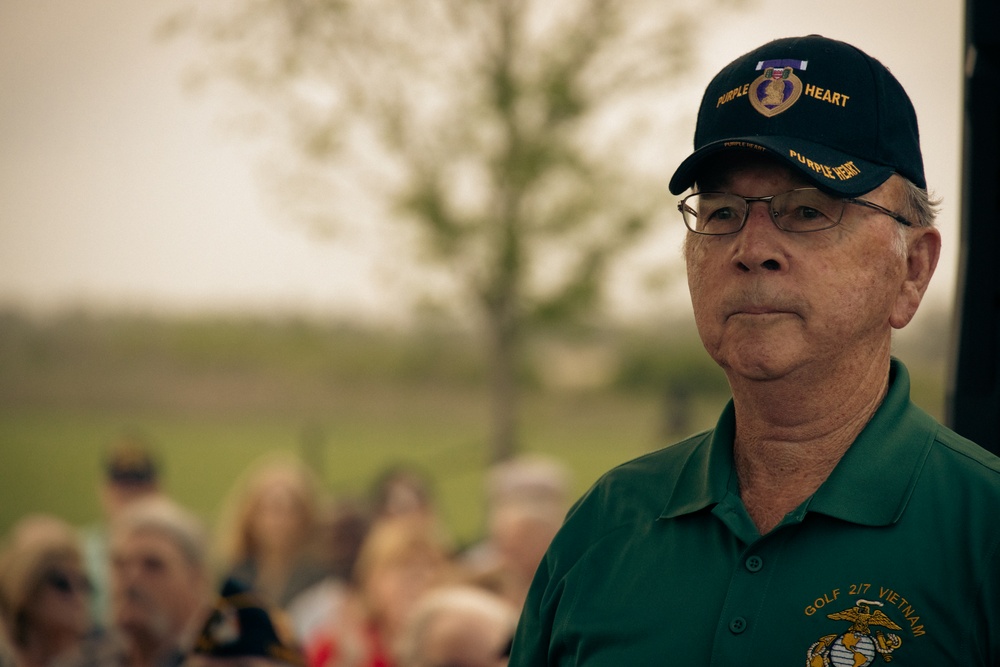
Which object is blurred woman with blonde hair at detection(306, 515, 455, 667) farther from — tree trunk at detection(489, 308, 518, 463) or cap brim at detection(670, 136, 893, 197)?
cap brim at detection(670, 136, 893, 197)

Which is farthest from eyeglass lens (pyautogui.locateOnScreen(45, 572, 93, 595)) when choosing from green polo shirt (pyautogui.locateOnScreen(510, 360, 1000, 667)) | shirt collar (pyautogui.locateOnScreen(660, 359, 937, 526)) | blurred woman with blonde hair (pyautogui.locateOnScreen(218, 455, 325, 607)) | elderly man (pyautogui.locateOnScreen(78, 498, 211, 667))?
shirt collar (pyautogui.locateOnScreen(660, 359, 937, 526))

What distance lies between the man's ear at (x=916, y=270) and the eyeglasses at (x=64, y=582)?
4475 mm

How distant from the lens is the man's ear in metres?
1.54

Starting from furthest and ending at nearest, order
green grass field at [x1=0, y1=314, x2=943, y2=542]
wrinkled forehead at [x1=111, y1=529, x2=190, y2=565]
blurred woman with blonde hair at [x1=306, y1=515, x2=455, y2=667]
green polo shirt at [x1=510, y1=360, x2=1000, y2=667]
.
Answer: green grass field at [x1=0, y1=314, x2=943, y2=542]
blurred woman with blonde hair at [x1=306, y1=515, x2=455, y2=667]
wrinkled forehead at [x1=111, y1=529, x2=190, y2=565]
green polo shirt at [x1=510, y1=360, x2=1000, y2=667]

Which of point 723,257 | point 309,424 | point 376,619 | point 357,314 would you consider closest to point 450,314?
point 357,314

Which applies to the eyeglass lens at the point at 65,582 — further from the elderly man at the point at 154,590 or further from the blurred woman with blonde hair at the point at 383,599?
the blurred woman with blonde hair at the point at 383,599

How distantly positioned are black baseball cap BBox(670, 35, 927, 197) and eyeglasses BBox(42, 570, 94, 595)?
4377mm

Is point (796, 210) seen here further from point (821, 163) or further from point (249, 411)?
point (249, 411)

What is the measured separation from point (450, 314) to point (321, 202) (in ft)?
3.95

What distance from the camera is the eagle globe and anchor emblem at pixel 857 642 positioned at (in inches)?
52.4

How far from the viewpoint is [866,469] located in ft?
4.83

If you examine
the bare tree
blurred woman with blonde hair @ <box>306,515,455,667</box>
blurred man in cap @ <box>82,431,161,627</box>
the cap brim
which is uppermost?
the bare tree

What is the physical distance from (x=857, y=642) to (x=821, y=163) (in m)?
0.62

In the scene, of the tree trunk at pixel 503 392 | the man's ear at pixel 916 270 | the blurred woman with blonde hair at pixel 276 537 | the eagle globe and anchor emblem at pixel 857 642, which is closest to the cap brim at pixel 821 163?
the man's ear at pixel 916 270
